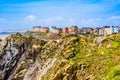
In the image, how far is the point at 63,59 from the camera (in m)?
31.8

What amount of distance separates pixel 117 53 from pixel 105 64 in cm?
300

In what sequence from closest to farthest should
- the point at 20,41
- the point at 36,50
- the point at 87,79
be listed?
the point at 87,79 < the point at 36,50 < the point at 20,41

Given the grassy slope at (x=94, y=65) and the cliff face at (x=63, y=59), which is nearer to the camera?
the grassy slope at (x=94, y=65)

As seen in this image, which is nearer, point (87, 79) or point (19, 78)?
point (87, 79)

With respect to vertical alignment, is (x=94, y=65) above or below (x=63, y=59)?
above

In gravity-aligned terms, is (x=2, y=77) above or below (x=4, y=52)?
below

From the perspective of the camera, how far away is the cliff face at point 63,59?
84.3 ft

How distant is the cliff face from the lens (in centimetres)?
2569

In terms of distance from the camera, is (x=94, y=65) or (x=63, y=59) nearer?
(x=94, y=65)

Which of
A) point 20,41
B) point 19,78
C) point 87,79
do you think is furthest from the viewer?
point 20,41

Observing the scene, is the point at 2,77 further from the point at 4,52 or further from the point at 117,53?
the point at 117,53

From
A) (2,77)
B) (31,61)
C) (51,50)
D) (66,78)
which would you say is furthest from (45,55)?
(66,78)

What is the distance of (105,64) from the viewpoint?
2527 centimetres

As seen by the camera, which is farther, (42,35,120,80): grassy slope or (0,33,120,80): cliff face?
(0,33,120,80): cliff face
